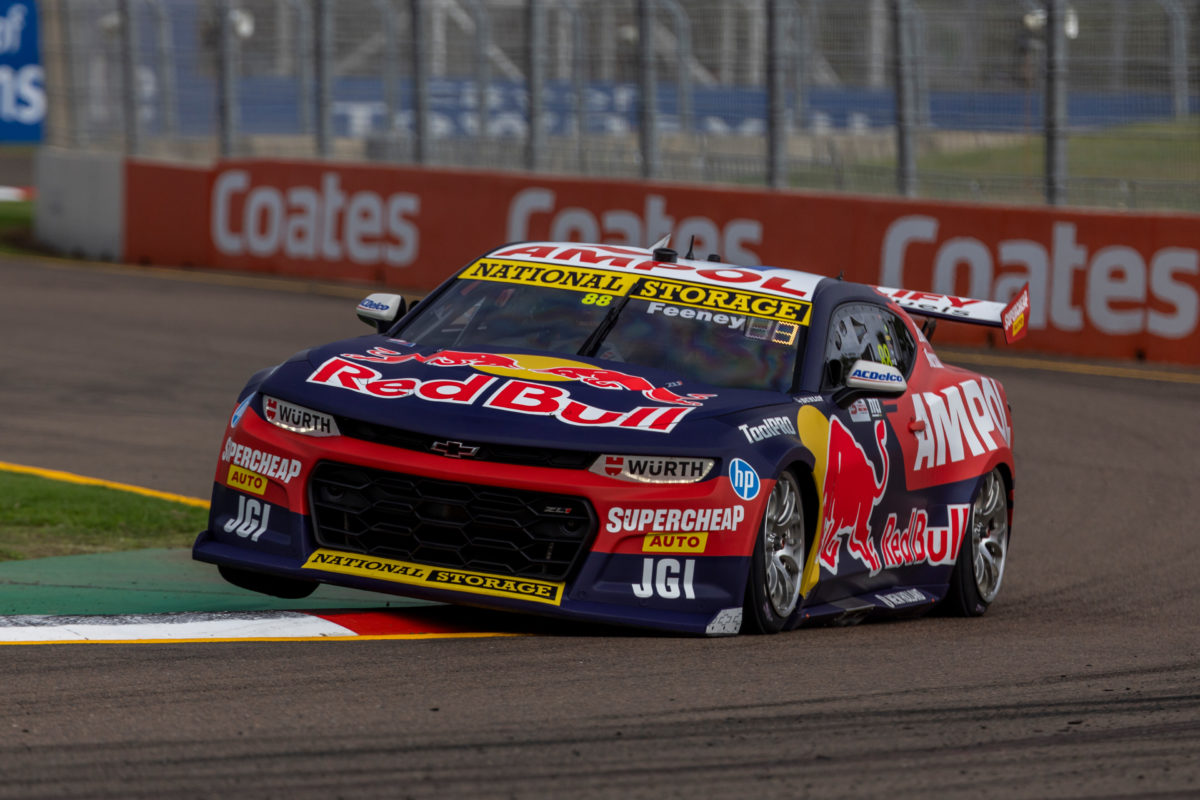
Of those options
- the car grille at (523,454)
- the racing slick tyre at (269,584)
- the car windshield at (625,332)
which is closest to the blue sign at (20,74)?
the car windshield at (625,332)

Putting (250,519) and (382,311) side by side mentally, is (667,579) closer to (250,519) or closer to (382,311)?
(250,519)

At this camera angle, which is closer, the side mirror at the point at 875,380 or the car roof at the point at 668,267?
the side mirror at the point at 875,380

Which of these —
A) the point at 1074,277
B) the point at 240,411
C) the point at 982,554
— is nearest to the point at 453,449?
the point at 240,411

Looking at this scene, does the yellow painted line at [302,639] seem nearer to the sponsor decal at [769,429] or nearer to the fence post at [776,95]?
the sponsor decal at [769,429]

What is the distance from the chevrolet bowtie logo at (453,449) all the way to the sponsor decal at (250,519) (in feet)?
2.44

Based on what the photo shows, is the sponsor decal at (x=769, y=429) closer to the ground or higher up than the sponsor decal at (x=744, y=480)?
higher up

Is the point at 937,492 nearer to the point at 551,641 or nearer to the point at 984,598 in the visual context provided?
the point at 984,598

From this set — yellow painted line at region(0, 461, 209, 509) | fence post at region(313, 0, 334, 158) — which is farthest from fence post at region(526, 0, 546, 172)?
yellow painted line at region(0, 461, 209, 509)

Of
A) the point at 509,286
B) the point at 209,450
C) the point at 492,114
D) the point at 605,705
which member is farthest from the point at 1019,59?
the point at 605,705

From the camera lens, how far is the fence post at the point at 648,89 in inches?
803

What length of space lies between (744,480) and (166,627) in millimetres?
2058

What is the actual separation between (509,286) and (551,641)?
6.45 feet

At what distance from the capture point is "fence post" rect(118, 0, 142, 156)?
25172 mm

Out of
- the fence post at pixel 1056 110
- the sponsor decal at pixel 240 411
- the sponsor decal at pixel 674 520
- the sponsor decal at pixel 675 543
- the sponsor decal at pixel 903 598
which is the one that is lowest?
the sponsor decal at pixel 903 598
